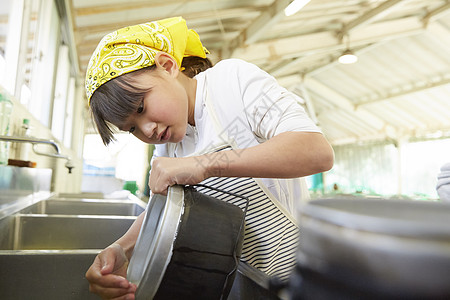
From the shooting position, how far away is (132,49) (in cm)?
79

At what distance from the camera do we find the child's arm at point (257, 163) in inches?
23.5

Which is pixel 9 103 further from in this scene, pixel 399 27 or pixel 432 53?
pixel 432 53

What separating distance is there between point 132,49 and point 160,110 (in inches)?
6.2

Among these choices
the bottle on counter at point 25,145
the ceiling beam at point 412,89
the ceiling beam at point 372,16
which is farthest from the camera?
the ceiling beam at point 412,89

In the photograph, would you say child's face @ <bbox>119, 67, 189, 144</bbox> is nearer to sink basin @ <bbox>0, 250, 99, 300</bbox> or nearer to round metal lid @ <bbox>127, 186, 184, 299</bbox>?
round metal lid @ <bbox>127, 186, 184, 299</bbox>

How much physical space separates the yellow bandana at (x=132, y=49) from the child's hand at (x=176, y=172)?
272 millimetres

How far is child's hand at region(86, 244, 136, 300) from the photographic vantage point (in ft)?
2.05

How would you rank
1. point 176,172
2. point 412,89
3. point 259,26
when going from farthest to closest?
point 412,89, point 259,26, point 176,172

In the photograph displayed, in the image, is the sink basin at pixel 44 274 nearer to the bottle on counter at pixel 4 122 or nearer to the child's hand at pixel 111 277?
the child's hand at pixel 111 277

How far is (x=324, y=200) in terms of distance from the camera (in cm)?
21

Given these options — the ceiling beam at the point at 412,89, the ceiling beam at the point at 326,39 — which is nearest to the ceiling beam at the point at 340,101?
the ceiling beam at the point at 412,89

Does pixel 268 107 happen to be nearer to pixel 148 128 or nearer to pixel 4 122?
pixel 148 128

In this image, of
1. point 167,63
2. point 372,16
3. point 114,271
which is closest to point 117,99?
point 167,63

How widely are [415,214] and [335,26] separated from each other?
736 cm
